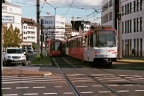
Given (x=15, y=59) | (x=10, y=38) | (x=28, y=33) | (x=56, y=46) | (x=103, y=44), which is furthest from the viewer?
(x=28, y=33)

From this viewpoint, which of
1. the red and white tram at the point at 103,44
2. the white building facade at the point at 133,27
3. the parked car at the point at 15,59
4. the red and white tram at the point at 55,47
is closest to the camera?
the red and white tram at the point at 103,44

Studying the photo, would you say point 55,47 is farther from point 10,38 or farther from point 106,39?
point 10,38

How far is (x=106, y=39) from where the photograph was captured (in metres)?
31.9

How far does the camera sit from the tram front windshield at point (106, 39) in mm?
31859

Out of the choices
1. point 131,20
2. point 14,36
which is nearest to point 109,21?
point 131,20

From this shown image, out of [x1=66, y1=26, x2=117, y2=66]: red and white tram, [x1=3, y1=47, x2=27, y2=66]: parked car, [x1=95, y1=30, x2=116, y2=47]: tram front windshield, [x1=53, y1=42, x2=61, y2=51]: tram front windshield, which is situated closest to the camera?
[x1=66, y1=26, x2=117, y2=66]: red and white tram

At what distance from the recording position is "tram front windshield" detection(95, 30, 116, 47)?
3186cm

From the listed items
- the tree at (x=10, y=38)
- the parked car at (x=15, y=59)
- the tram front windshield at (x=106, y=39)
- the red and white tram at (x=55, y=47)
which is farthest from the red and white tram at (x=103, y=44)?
the tree at (x=10, y=38)

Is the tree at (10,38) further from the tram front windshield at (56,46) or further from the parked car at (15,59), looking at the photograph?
the parked car at (15,59)

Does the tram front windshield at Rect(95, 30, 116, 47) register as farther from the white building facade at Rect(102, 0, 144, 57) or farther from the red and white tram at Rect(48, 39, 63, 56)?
the red and white tram at Rect(48, 39, 63, 56)

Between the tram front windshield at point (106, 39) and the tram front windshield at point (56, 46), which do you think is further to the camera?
the tram front windshield at point (56, 46)

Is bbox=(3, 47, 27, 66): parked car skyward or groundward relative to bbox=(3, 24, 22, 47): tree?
groundward

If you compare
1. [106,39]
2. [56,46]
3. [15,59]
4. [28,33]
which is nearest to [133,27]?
[56,46]

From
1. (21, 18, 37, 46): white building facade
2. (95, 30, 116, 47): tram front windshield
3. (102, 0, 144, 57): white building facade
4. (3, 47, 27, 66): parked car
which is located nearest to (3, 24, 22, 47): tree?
(102, 0, 144, 57): white building facade
